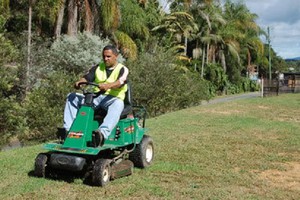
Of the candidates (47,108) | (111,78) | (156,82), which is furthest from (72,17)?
(111,78)

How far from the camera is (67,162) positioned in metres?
5.25

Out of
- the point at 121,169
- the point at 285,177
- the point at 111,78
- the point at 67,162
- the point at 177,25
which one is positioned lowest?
the point at 285,177

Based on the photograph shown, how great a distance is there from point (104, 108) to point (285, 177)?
274cm

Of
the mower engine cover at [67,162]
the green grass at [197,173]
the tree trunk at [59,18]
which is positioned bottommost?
the green grass at [197,173]

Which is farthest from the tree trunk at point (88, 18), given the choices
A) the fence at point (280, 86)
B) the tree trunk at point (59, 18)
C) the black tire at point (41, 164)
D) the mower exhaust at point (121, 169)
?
the black tire at point (41, 164)

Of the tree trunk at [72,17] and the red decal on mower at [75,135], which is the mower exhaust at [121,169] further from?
the tree trunk at [72,17]

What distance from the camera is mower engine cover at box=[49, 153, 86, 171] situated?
5211mm

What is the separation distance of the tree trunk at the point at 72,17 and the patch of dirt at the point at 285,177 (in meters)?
16.2

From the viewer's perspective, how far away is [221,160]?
23.3 feet

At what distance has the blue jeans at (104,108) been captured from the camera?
217 inches

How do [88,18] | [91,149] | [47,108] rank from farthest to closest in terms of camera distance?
1. [88,18]
2. [47,108]
3. [91,149]

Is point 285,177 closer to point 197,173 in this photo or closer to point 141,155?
point 197,173

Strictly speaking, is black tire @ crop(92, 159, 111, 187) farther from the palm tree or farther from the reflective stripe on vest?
the palm tree

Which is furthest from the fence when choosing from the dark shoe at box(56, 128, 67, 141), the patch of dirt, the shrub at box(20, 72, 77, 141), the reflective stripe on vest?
the dark shoe at box(56, 128, 67, 141)
